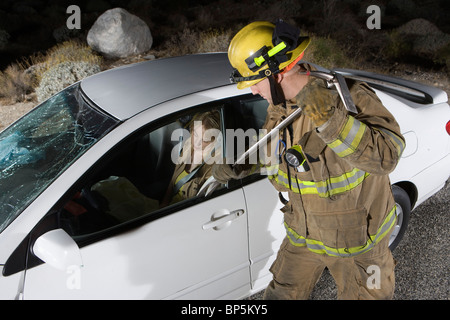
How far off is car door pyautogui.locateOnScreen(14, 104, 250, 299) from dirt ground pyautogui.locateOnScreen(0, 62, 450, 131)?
4356 mm

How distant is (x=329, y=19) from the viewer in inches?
410

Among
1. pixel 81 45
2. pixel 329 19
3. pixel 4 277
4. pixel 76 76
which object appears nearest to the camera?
pixel 4 277

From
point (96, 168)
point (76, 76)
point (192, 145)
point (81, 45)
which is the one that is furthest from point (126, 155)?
point (81, 45)

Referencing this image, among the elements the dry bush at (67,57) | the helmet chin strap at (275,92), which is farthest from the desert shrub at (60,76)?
the helmet chin strap at (275,92)

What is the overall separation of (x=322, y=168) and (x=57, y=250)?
44.2 inches

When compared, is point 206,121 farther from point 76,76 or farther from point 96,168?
point 76,76

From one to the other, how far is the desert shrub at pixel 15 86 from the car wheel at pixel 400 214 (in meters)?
5.88

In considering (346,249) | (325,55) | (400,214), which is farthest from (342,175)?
(325,55)

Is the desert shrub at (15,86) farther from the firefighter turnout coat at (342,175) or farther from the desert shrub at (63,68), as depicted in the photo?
the firefighter turnout coat at (342,175)

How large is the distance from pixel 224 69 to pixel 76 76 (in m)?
4.58

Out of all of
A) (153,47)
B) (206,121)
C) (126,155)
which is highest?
(206,121)

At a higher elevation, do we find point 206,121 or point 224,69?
point 224,69

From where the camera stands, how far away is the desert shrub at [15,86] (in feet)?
20.8

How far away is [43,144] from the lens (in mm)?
2148
